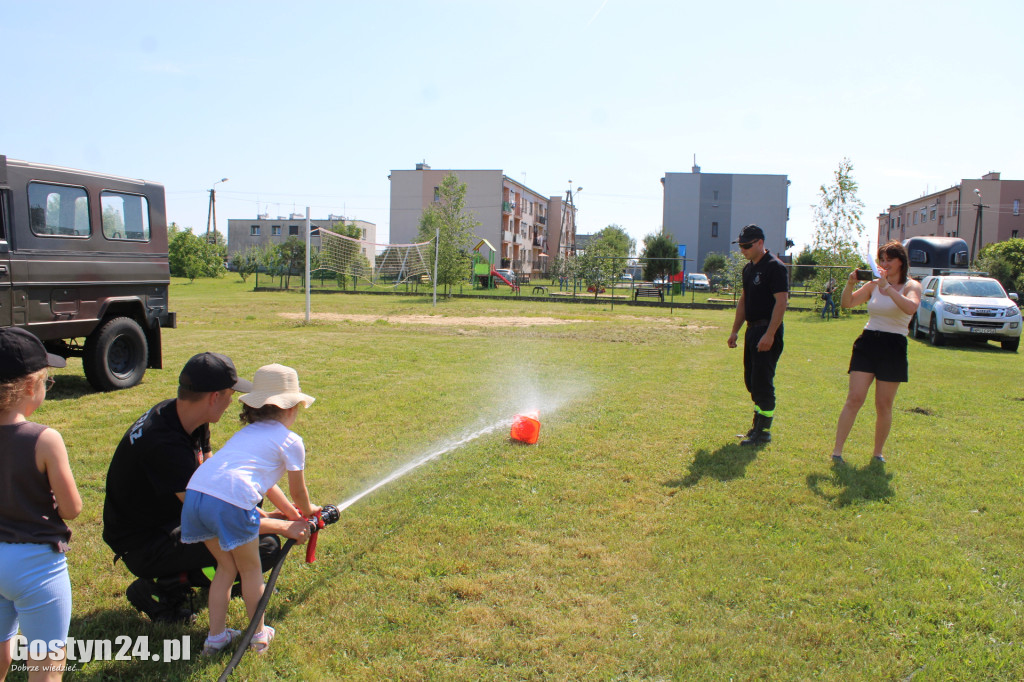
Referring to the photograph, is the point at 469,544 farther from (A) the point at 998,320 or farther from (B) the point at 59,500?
(A) the point at 998,320

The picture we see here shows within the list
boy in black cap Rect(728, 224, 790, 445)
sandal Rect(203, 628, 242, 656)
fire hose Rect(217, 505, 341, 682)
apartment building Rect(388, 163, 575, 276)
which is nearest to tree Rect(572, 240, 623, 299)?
apartment building Rect(388, 163, 575, 276)

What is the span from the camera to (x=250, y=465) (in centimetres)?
290

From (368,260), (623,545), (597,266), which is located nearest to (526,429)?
(623,545)

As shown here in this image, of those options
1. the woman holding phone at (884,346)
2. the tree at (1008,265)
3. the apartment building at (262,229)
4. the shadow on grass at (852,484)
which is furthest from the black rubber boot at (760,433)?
the apartment building at (262,229)

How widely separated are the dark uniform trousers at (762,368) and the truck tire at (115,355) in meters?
7.43

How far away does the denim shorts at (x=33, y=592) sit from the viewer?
7.55 feet

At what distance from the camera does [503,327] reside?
60.7 feet

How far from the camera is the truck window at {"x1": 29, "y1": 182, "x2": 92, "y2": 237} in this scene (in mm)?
7233

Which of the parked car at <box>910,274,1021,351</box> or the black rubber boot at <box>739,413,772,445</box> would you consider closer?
the black rubber boot at <box>739,413,772,445</box>

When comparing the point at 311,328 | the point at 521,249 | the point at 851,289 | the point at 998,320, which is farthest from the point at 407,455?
the point at 521,249

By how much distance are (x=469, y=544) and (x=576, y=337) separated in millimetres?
12248

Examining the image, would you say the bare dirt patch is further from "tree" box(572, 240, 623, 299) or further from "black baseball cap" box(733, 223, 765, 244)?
"black baseball cap" box(733, 223, 765, 244)

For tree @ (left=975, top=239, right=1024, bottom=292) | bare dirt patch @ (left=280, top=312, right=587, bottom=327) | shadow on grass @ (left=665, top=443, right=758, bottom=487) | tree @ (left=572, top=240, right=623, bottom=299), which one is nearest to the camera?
shadow on grass @ (left=665, top=443, right=758, bottom=487)

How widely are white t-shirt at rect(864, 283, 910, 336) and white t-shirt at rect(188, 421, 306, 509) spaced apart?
15.8 feet
